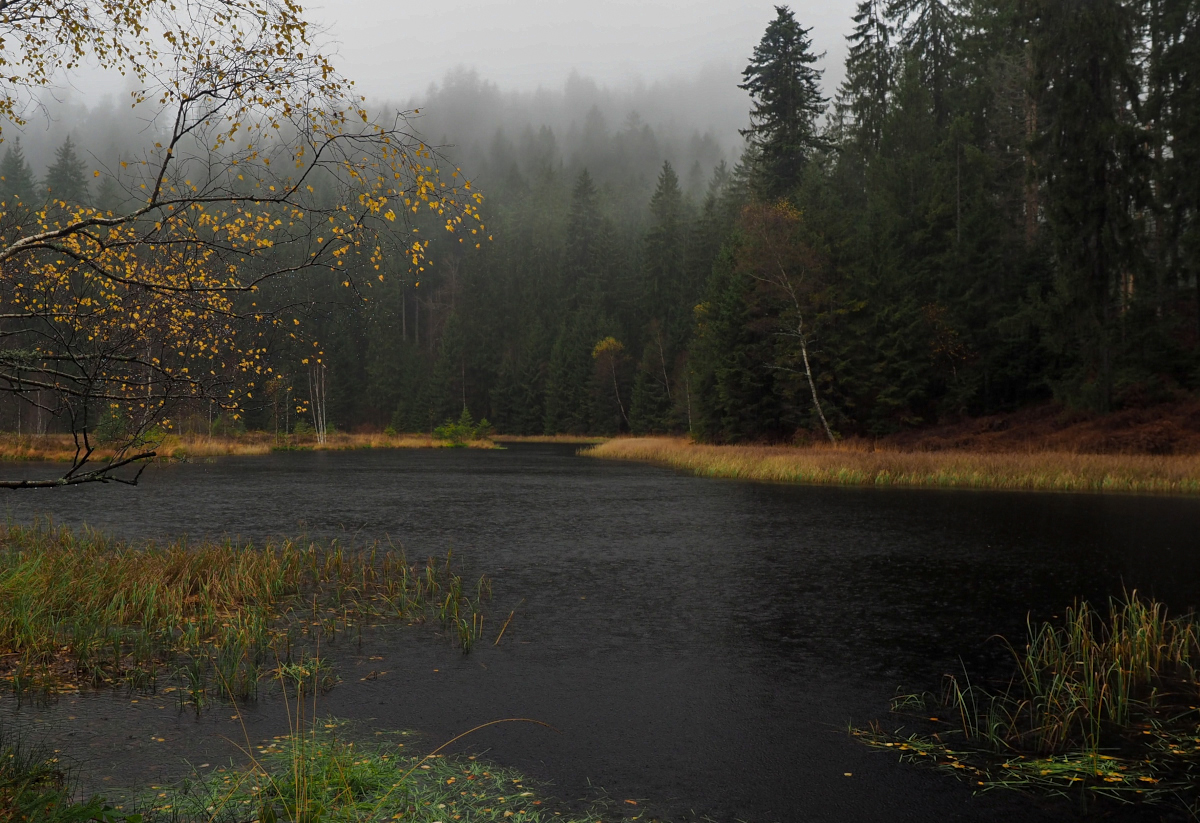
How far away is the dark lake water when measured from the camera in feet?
18.0

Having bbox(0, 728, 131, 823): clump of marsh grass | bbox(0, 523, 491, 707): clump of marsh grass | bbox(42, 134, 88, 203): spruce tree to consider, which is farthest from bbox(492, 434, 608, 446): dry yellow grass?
bbox(0, 728, 131, 823): clump of marsh grass

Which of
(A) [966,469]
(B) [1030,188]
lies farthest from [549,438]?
(A) [966,469]

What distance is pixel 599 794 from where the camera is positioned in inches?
202

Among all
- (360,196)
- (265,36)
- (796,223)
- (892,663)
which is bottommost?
(892,663)

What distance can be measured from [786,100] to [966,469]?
31.6m

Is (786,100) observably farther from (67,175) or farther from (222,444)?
(67,175)

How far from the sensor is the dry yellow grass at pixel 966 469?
23328 mm

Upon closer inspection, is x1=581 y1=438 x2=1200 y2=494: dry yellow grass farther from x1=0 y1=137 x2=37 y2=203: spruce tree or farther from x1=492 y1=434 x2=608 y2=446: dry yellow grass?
x1=0 y1=137 x2=37 y2=203: spruce tree

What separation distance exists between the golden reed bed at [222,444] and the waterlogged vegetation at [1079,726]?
1734 cm

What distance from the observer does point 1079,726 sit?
6.59 metres

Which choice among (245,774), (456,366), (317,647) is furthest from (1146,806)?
(456,366)

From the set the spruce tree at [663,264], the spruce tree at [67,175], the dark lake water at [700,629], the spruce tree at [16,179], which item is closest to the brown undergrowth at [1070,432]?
the dark lake water at [700,629]

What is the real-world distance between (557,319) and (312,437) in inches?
1306

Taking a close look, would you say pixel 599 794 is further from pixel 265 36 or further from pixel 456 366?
pixel 456 366
